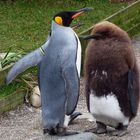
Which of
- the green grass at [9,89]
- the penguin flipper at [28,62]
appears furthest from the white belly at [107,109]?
the green grass at [9,89]

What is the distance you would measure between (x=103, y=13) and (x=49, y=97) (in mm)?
6233

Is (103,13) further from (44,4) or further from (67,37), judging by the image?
(67,37)

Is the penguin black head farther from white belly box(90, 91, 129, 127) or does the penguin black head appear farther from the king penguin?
white belly box(90, 91, 129, 127)

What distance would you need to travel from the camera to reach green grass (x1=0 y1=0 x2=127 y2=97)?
28.6 ft

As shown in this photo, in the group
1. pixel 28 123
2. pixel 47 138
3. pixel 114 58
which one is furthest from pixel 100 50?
pixel 28 123

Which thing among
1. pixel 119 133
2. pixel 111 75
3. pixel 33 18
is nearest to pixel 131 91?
pixel 111 75

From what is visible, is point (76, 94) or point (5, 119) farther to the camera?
point (5, 119)

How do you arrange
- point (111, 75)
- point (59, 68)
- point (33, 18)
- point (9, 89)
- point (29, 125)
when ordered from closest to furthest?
point (59, 68)
point (111, 75)
point (29, 125)
point (9, 89)
point (33, 18)

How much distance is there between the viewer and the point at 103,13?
10.6 metres

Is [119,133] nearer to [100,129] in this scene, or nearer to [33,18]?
[100,129]

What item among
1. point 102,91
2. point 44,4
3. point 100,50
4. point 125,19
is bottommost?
point 44,4

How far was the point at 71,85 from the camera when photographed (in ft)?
14.6

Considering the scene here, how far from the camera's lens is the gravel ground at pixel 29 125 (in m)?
5.04

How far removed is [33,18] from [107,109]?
603cm
